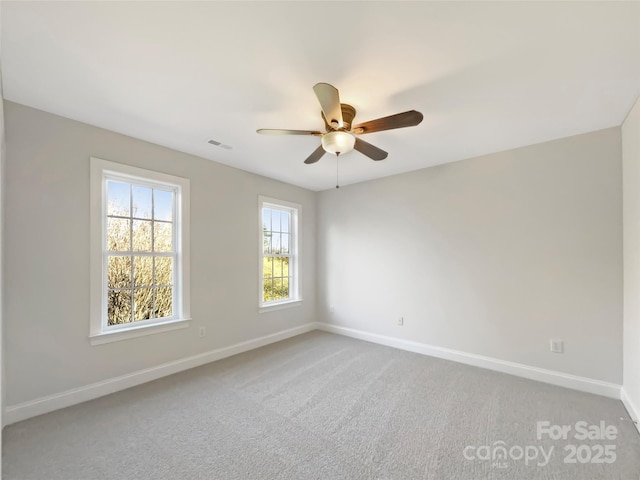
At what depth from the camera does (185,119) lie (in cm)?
249

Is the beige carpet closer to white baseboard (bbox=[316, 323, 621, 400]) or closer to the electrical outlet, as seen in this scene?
white baseboard (bbox=[316, 323, 621, 400])

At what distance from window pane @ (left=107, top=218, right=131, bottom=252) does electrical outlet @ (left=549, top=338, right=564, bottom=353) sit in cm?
458

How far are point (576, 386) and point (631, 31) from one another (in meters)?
3.00

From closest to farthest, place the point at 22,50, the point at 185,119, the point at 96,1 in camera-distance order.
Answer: the point at 96,1
the point at 22,50
the point at 185,119

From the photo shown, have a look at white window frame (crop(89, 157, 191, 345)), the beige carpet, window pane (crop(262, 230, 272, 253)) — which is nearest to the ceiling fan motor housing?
white window frame (crop(89, 157, 191, 345))

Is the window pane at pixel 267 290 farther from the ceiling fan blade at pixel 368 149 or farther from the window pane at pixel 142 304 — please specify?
the ceiling fan blade at pixel 368 149

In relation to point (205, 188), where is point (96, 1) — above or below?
above

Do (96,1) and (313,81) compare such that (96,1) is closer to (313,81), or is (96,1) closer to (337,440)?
(313,81)

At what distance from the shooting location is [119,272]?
9.39 ft

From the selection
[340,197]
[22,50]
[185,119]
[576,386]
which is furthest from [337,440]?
[340,197]

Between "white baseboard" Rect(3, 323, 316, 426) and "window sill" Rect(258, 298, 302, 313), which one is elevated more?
"window sill" Rect(258, 298, 302, 313)

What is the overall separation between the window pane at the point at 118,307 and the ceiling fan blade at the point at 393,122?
112 inches

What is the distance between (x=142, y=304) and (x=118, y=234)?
0.80 m

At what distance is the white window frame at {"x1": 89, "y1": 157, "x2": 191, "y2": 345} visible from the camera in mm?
2605
